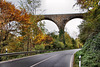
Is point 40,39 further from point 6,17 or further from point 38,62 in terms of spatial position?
point 38,62

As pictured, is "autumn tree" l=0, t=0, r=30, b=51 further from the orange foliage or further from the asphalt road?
the orange foliage

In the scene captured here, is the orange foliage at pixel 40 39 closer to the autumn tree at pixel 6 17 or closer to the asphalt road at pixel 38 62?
the autumn tree at pixel 6 17

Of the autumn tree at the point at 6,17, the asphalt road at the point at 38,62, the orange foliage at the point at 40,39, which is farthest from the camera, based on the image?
the orange foliage at the point at 40,39

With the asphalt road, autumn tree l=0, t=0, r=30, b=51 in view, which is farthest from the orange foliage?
the asphalt road

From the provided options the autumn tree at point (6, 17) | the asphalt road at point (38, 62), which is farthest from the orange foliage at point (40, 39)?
the asphalt road at point (38, 62)

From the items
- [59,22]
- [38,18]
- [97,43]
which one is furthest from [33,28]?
[59,22]

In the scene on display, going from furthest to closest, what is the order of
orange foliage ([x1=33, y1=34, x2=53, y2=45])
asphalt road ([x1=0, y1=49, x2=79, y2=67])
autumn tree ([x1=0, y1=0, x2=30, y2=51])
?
Result: 1. orange foliage ([x1=33, y1=34, x2=53, y2=45])
2. autumn tree ([x1=0, y1=0, x2=30, y2=51])
3. asphalt road ([x1=0, y1=49, x2=79, y2=67])

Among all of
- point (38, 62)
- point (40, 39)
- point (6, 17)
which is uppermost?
point (6, 17)

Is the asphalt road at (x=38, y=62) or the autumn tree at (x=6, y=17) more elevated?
the autumn tree at (x=6, y=17)

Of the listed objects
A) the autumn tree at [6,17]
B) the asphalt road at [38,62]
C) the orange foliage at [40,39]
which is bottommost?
the asphalt road at [38,62]

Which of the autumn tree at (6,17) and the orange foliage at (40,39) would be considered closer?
the autumn tree at (6,17)

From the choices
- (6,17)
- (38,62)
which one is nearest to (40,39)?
(6,17)

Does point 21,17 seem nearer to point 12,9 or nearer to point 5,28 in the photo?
point 12,9

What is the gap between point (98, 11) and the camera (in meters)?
11.4
